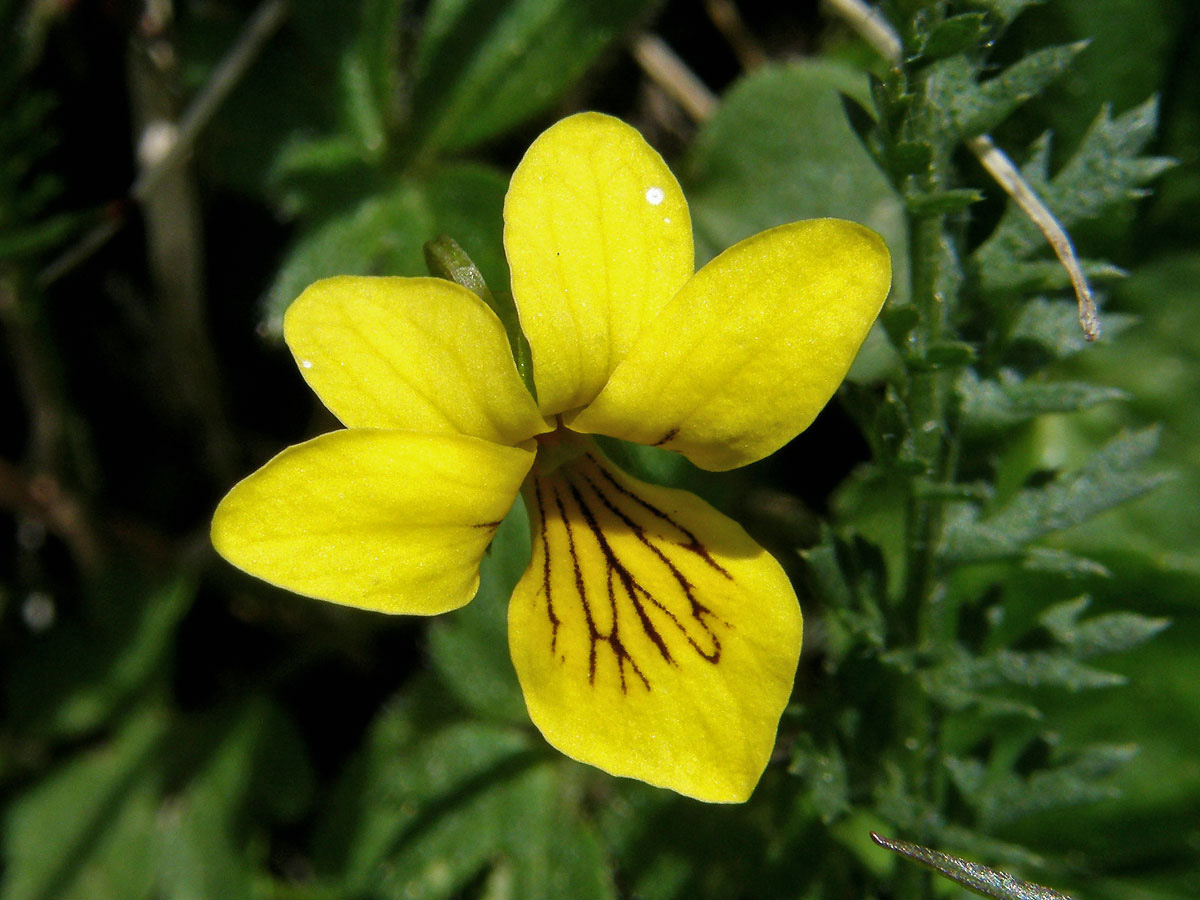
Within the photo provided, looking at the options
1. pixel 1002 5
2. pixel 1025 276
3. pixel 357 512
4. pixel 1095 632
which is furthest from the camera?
pixel 1095 632

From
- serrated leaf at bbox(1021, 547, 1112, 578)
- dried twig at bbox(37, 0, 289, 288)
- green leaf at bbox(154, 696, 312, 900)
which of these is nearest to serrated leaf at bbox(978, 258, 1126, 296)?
serrated leaf at bbox(1021, 547, 1112, 578)

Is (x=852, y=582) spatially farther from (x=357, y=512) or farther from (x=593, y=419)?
(x=357, y=512)

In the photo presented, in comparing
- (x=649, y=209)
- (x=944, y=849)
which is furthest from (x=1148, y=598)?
(x=649, y=209)

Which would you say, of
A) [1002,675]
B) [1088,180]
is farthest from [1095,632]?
[1088,180]

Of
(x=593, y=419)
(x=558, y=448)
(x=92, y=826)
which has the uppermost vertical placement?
(x=593, y=419)

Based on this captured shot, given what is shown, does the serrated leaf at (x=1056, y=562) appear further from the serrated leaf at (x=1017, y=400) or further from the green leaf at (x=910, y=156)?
the green leaf at (x=910, y=156)

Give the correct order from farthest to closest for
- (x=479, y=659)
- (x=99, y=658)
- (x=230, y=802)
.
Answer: (x=99, y=658) → (x=230, y=802) → (x=479, y=659)
